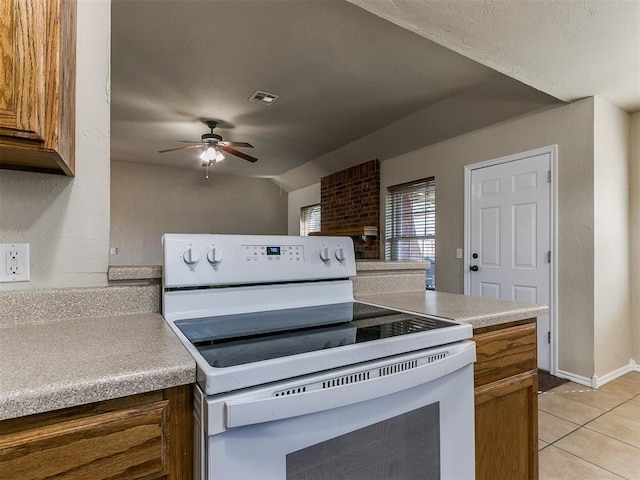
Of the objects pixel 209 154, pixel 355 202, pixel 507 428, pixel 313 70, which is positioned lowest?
pixel 507 428

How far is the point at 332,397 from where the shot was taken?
2.42ft

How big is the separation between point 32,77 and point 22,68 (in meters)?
0.02

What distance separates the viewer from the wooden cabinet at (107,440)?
564mm

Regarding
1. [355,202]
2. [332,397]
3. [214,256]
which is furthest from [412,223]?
[332,397]

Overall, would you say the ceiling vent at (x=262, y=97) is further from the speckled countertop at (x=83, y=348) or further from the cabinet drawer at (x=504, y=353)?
the cabinet drawer at (x=504, y=353)

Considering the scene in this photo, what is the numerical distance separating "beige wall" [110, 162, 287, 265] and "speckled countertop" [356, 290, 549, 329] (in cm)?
483

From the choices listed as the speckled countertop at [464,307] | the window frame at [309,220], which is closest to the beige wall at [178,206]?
the window frame at [309,220]

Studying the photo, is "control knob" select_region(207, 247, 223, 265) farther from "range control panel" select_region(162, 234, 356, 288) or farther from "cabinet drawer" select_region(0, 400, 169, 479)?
"cabinet drawer" select_region(0, 400, 169, 479)

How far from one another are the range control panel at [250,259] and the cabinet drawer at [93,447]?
523 millimetres

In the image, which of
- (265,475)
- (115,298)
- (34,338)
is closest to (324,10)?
(115,298)

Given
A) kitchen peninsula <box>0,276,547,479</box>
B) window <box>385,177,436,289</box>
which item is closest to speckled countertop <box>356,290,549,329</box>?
kitchen peninsula <box>0,276,547,479</box>

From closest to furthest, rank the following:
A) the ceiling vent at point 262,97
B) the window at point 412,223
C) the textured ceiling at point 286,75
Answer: the textured ceiling at point 286,75
the ceiling vent at point 262,97
the window at point 412,223

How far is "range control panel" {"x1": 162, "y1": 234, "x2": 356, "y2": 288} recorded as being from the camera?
114 centimetres

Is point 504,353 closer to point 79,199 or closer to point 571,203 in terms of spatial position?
point 79,199
